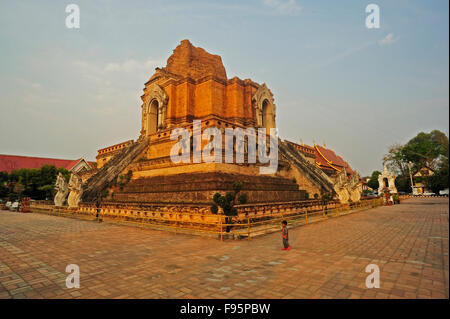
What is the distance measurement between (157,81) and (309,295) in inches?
879

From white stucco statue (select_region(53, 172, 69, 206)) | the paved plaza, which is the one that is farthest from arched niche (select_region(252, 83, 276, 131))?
white stucco statue (select_region(53, 172, 69, 206))

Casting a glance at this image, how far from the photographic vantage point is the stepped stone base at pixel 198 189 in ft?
37.4

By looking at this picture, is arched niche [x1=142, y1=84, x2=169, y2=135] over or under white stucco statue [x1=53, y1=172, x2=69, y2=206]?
over

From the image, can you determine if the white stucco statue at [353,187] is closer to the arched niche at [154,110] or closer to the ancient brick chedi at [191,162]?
the ancient brick chedi at [191,162]

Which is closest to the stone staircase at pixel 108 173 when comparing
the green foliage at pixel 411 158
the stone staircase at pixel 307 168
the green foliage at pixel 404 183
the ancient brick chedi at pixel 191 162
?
the ancient brick chedi at pixel 191 162

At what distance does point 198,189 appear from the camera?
11.6m

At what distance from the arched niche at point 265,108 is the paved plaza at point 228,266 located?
51.5 feet

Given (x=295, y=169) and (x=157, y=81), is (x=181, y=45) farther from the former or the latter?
(x=295, y=169)

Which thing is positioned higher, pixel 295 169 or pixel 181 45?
pixel 181 45

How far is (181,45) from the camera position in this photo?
22.7 metres

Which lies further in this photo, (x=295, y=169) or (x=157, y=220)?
(x=295, y=169)

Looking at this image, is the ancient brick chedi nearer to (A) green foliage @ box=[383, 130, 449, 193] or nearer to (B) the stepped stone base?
(B) the stepped stone base

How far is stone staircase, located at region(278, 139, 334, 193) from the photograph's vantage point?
18203 millimetres
